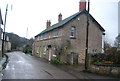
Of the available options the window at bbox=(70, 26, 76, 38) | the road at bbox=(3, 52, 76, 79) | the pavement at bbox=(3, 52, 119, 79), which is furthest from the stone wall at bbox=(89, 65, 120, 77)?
the window at bbox=(70, 26, 76, 38)

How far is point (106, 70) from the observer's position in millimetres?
16844

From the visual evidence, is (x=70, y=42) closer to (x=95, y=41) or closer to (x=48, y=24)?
(x=95, y=41)

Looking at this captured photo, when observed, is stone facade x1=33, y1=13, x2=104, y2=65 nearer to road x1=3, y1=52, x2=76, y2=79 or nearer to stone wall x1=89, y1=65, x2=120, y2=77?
road x1=3, y1=52, x2=76, y2=79

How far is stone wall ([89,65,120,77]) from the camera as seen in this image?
16.2 metres

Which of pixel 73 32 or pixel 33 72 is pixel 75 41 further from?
pixel 33 72

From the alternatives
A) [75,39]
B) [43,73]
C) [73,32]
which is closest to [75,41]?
[75,39]

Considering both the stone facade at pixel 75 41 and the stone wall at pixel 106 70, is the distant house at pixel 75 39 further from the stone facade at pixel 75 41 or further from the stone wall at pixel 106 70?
the stone wall at pixel 106 70

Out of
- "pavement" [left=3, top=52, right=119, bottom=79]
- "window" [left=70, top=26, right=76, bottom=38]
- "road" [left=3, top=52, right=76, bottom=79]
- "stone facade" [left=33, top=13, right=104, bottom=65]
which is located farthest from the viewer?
"window" [left=70, top=26, right=76, bottom=38]

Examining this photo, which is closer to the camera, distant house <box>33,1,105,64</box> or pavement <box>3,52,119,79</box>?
pavement <box>3,52,119,79</box>

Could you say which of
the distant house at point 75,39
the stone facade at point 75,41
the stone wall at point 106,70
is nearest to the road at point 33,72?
the stone wall at point 106,70

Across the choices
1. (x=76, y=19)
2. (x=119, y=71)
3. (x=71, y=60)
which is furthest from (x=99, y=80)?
(x=76, y=19)

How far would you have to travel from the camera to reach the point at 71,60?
84.3ft

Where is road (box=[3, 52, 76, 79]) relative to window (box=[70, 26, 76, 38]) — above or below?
below

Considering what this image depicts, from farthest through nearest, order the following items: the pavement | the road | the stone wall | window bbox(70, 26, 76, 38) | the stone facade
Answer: window bbox(70, 26, 76, 38)
the stone facade
the stone wall
the pavement
the road
